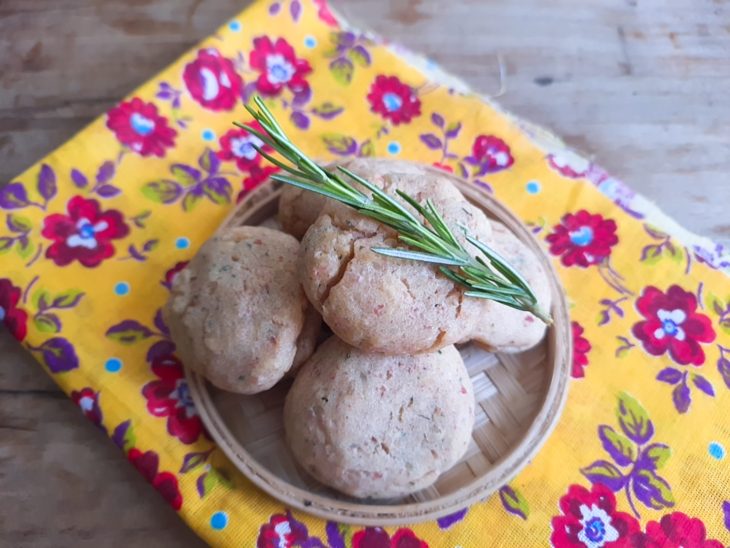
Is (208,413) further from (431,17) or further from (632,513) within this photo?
(431,17)

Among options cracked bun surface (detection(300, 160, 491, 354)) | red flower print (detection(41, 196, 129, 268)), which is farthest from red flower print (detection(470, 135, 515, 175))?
red flower print (detection(41, 196, 129, 268))

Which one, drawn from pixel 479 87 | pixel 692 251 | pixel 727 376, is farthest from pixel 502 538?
pixel 479 87

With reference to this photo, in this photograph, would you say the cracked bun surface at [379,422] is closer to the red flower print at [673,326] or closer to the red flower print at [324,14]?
the red flower print at [673,326]

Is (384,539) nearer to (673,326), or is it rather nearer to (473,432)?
(473,432)

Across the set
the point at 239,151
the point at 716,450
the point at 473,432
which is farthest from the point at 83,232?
the point at 716,450

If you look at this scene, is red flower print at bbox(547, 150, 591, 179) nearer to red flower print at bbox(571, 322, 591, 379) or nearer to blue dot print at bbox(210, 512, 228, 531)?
red flower print at bbox(571, 322, 591, 379)
